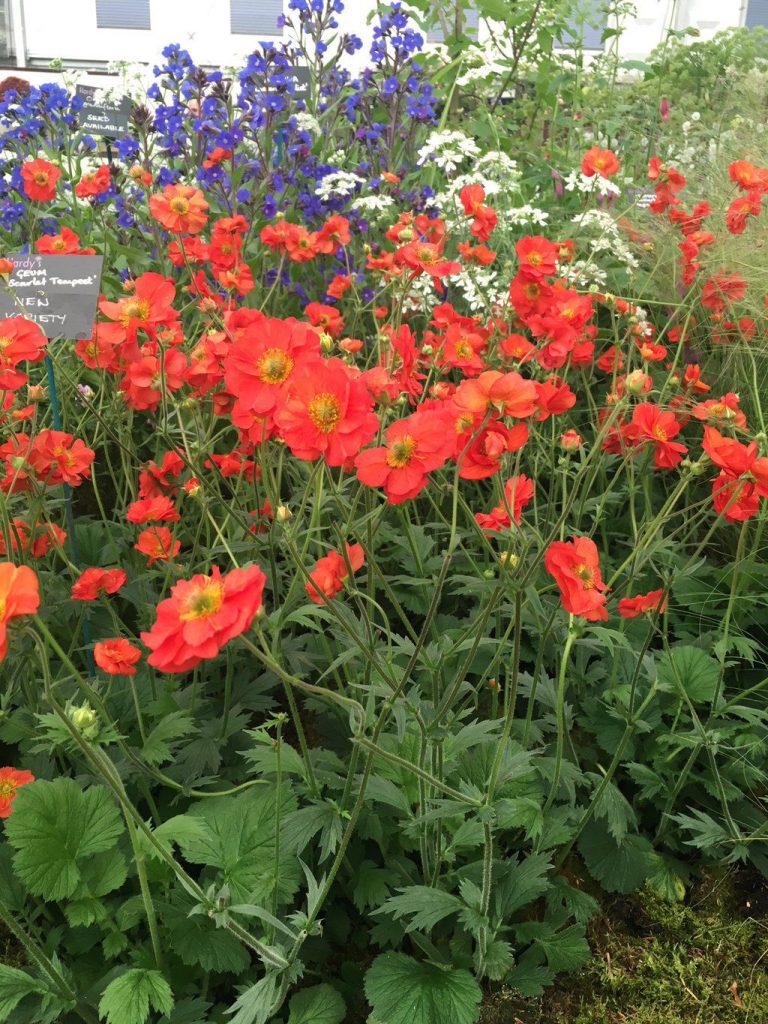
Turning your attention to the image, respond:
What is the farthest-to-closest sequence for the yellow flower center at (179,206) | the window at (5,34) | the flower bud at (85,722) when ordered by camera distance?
the window at (5,34) → the yellow flower center at (179,206) → the flower bud at (85,722)

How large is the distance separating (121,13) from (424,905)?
17867 millimetres

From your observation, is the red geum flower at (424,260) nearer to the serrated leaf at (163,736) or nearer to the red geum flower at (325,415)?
the red geum flower at (325,415)

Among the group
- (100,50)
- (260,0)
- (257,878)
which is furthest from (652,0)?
(257,878)

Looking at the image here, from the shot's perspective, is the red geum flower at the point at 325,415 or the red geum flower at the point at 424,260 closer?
the red geum flower at the point at 325,415

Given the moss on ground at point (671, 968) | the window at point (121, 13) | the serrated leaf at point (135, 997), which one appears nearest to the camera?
the serrated leaf at point (135, 997)

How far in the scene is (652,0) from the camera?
15.8m

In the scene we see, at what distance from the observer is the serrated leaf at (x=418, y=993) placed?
1321mm

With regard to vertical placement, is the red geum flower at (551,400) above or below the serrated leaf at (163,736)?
above

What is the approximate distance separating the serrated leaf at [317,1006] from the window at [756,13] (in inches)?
721

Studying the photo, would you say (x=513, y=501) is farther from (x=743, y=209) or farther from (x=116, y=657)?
(x=743, y=209)

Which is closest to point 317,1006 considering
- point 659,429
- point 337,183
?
point 659,429

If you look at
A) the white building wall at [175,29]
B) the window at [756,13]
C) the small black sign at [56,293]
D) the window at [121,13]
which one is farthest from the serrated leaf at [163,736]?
the window at [756,13]

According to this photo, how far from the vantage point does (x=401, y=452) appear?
1144mm

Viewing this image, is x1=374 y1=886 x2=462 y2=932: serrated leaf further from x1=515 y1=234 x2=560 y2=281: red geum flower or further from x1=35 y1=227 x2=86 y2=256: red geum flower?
x1=35 y1=227 x2=86 y2=256: red geum flower
